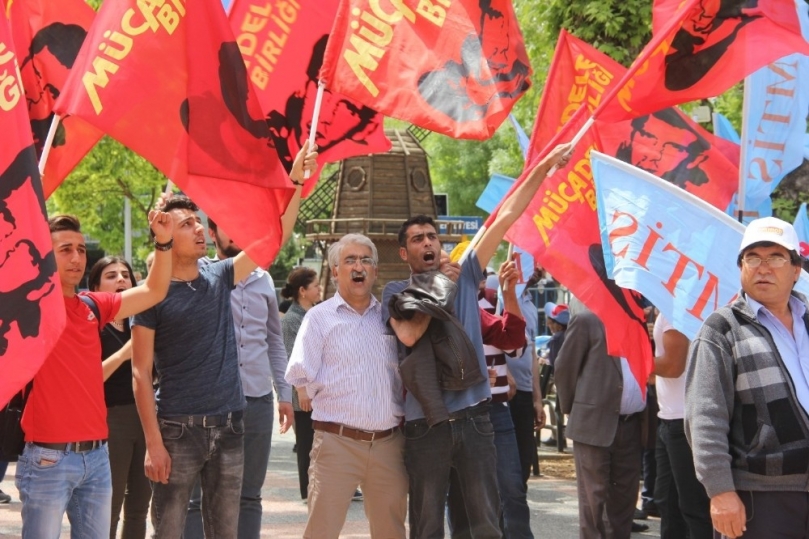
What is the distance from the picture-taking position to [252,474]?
775cm

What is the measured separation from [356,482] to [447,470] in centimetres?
51

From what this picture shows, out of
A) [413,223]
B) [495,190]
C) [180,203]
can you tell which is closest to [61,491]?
[180,203]

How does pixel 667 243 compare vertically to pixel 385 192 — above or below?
below

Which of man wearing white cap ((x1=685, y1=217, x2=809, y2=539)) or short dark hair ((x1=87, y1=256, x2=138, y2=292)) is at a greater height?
short dark hair ((x1=87, y1=256, x2=138, y2=292))

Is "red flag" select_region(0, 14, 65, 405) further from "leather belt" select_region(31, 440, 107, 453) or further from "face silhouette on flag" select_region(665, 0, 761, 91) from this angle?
"face silhouette on flag" select_region(665, 0, 761, 91)

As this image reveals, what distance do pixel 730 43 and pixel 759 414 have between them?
2.82 m

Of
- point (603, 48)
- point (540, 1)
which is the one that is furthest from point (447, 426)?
point (540, 1)

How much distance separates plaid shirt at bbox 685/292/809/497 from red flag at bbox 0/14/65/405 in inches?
106

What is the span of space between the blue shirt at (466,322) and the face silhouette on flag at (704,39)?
1.66 metres

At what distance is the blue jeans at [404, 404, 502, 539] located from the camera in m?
6.81

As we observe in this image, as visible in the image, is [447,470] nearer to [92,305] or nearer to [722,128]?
[92,305]

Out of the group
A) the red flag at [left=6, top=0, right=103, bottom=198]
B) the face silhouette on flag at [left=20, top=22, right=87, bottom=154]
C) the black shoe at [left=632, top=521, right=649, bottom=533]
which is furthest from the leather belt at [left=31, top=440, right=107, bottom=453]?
the black shoe at [left=632, top=521, right=649, bottom=533]

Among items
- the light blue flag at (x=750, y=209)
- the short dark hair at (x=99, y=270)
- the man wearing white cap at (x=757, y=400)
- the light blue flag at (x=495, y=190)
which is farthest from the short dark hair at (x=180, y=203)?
the light blue flag at (x=495, y=190)

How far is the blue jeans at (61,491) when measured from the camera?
5.55 meters
